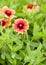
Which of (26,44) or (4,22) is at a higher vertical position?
(4,22)

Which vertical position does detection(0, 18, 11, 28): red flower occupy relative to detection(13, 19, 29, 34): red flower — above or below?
above

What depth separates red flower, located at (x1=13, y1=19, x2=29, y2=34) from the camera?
4.36 feet

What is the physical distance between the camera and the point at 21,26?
1376mm

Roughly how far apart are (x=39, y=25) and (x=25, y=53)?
9.3 inches

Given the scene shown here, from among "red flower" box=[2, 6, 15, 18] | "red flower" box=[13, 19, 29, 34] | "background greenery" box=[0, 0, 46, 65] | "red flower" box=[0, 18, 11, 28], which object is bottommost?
"background greenery" box=[0, 0, 46, 65]

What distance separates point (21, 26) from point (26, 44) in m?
0.12

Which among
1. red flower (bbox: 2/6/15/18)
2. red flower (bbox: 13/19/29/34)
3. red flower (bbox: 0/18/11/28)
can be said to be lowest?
red flower (bbox: 13/19/29/34)

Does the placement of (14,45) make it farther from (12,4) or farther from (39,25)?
(12,4)

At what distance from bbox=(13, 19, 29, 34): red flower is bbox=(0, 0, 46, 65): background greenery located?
23 millimetres

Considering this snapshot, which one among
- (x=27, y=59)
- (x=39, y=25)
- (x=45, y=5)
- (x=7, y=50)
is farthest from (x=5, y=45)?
(x=45, y=5)

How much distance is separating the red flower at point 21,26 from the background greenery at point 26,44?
2 centimetres

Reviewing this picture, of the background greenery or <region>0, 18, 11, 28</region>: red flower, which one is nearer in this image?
the background greenery

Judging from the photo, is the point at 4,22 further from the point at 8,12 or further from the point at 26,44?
the point at 26,44

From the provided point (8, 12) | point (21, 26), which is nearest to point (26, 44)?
point (21, 26)
